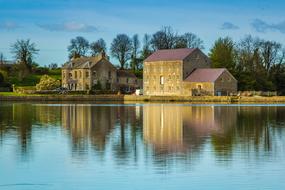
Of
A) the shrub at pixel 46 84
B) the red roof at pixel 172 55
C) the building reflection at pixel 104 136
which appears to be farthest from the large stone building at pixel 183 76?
the building reflection at pixel 104 136

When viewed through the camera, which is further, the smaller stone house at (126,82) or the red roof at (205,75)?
the smaller stone house at (126,82)

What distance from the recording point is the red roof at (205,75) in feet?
263

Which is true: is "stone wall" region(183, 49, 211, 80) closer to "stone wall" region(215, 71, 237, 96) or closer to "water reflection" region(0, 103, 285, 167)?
"stone wall" region(215, 71, 237, 96)

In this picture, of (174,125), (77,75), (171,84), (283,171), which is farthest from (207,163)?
(77,75)

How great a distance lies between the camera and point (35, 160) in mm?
19500

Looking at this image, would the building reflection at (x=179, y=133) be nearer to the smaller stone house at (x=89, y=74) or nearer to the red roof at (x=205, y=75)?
the red roof at (x=205, y=75)

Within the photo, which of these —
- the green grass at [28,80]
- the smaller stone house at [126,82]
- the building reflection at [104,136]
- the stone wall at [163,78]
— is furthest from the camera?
the green grass at [28,80]

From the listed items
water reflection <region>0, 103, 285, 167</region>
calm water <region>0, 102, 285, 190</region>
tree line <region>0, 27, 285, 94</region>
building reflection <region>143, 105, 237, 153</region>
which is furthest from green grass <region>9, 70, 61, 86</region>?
calm water <region>0, 102, 285, 190</region>

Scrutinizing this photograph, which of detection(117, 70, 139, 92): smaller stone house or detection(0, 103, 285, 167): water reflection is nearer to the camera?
detection(0, 103, 285, 167): water reflection

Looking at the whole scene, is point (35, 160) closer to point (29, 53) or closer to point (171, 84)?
point (171, 84)

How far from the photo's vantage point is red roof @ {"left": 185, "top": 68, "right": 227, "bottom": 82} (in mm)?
80275

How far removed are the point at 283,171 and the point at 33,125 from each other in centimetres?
1970

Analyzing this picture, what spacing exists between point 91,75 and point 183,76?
14.9m

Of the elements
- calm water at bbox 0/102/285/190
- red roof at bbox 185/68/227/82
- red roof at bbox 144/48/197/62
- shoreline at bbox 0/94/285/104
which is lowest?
calm water at bbox 0/102/285/190
